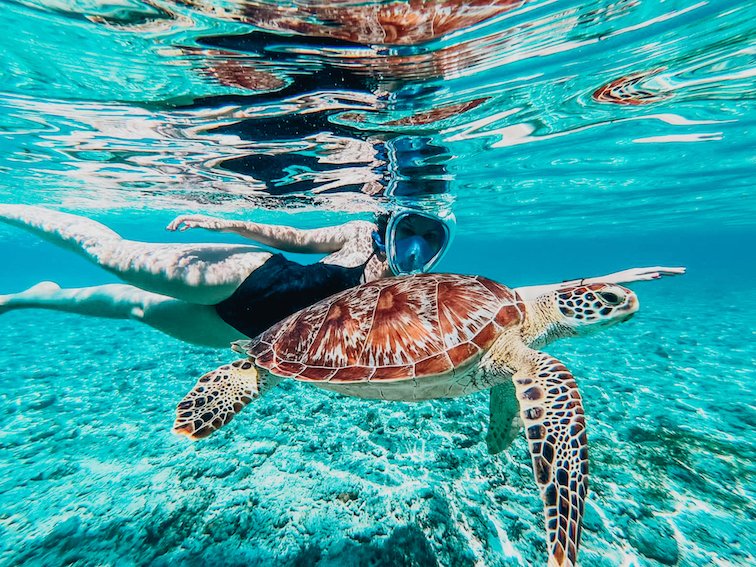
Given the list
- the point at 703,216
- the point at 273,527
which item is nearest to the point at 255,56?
the point at 273,527

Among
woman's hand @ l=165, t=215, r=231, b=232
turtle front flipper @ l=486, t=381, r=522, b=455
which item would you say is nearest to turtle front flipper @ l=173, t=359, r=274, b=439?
woman's hand @ l=165, t=215, r=231, b=232

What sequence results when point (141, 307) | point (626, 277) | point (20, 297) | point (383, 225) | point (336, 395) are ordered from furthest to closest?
point (336, 395) < point (383, 225) < point (20, 297) < point (141, 307) < point (626, 277)

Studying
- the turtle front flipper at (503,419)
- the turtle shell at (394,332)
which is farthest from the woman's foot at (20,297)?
the turtle front flipper at (503,419)

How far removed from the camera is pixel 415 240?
530cm

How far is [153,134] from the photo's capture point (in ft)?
22.9

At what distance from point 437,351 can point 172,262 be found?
2.80 metres

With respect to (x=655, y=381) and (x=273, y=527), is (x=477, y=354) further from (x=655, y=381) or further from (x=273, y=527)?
(x=655, y=381)

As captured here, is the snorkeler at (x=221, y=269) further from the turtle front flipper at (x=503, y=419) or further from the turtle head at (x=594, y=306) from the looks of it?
the turtle head at (x=594, y=306)

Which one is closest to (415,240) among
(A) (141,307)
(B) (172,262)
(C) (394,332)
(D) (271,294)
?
(D) (271,294)

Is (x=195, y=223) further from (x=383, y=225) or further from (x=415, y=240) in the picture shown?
(x=415, y=240)

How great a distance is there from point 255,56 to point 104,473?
5.77 m

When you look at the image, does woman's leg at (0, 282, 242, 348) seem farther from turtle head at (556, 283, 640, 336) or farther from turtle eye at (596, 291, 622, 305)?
turtle eye at (596, 291, 622, 305)

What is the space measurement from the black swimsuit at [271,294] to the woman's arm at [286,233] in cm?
53

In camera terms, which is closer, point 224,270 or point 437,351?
point 437,351
